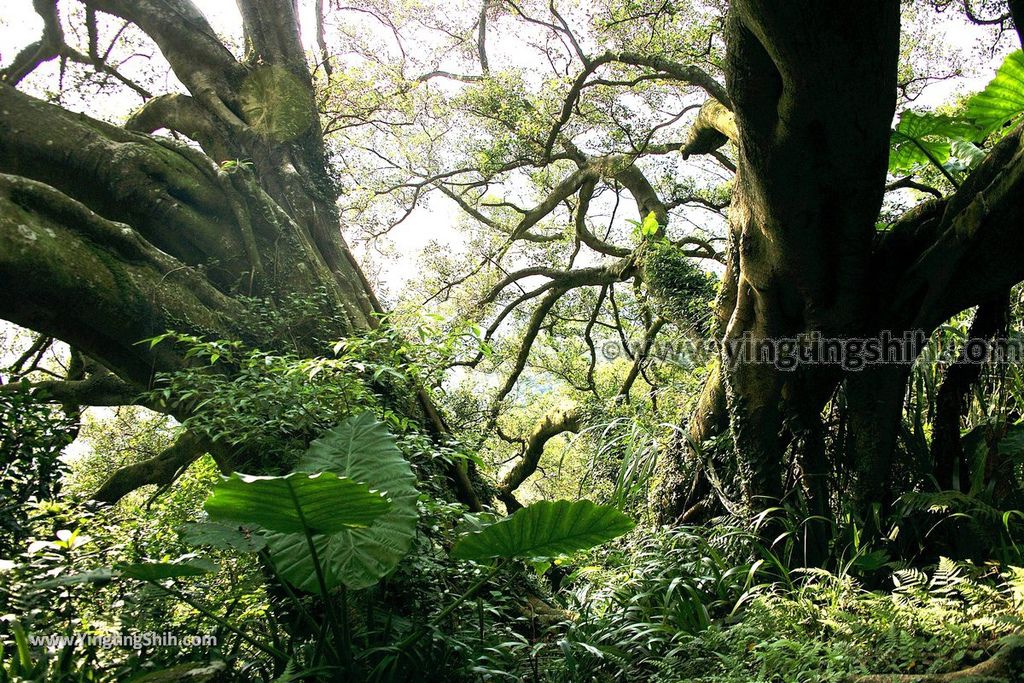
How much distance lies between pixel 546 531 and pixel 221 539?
3.52 ft

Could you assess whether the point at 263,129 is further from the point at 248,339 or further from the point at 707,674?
the point at 707,674

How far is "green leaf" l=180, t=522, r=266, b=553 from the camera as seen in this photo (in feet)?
6.95

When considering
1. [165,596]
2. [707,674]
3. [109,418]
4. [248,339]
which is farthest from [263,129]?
[109,418]

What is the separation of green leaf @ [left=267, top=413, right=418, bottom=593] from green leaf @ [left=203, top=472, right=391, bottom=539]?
0.18m

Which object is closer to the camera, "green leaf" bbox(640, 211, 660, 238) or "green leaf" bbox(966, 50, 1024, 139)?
"green leaf" bbox(966, 50, 1024, 139)

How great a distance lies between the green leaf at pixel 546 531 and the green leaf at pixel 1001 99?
291cm

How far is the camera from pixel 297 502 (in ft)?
6.02

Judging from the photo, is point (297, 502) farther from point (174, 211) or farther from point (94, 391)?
point (94, 391)

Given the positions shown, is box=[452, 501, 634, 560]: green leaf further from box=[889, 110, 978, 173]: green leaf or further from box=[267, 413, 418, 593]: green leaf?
box=[889, 110, 978, 173]: green leaf

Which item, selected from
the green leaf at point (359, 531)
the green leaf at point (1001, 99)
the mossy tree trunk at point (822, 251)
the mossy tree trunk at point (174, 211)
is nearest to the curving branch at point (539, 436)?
the mossy tree trunk at point (174, 211)

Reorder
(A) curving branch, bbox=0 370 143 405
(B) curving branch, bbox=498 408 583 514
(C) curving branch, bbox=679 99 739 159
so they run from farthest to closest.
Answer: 1. (B) curving branch, bbox=498 408 583 514
2. (A) curving branch, bbox=0 370 143 405
3. (C) curving branch, bbox=679 99 739 159

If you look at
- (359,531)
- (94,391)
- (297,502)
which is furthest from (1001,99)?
(94,391)

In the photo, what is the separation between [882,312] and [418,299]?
7.59 meters

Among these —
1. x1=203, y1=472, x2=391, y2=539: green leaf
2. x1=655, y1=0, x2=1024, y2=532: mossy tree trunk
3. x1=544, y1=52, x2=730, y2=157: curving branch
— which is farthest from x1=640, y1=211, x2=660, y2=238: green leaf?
x1=203, y1=472, x2=391, y2=539: green leaf
